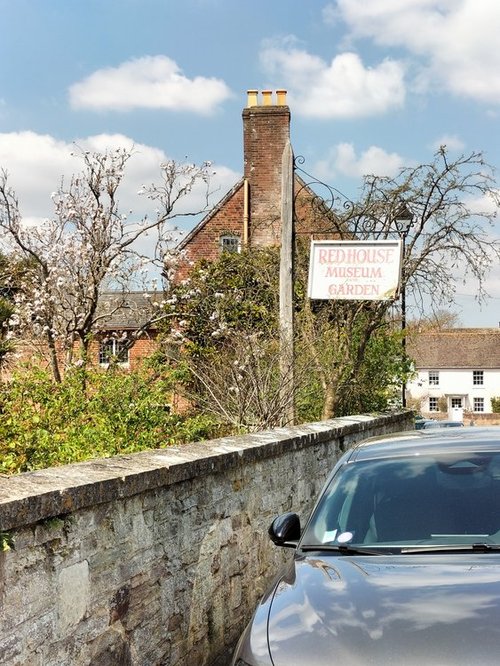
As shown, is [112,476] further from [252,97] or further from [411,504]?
[252,97]

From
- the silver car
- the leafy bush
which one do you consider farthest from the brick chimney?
the silver car

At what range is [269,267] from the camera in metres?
20.8

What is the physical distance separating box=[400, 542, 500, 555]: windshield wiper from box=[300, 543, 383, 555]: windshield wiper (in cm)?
16

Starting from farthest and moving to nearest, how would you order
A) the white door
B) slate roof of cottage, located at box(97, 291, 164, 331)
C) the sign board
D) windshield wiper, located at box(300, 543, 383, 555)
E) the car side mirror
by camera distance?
the white door < slate roof of cottage, located at box(97, 291, 164, 331) < the sign board < the car side mirror < windshield wiper, located at box(300, 543, 383, 555)

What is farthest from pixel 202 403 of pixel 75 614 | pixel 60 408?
pixel 75 614

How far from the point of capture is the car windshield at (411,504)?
4777 millimetres

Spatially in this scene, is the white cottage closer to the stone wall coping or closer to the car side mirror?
the stone wall coping

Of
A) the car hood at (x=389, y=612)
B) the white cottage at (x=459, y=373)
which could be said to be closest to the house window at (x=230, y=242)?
the car hood at (x=389, y=612)

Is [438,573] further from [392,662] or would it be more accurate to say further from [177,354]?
[177,354]

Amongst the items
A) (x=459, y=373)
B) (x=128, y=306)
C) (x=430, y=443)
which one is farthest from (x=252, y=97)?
(x=459, y=373)

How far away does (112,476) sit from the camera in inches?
196

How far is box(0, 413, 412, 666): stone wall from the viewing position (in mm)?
4102

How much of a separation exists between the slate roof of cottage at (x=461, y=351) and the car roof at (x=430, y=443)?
73925 millimetres

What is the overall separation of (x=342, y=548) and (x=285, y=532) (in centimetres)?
53
